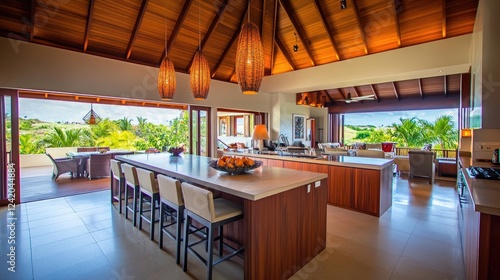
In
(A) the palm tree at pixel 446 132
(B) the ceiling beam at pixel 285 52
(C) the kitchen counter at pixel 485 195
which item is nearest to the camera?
(C) the kitchen counter at pixel 485 195

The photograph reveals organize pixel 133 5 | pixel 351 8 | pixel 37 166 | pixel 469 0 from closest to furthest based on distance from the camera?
pixel 469 0, pixel 133 5, pixel 351 8, pixel 37 166

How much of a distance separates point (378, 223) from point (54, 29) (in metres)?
6.91

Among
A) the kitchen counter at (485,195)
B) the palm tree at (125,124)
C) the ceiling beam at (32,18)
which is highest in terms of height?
the ceiling beam at (32,18)

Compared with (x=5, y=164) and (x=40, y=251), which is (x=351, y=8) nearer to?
(x=40, y=251)

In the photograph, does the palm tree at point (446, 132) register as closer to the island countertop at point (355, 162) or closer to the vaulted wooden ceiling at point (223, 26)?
the vaulted wooden ceiling at point (223, 26)

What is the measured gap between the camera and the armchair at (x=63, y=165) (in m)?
6.41

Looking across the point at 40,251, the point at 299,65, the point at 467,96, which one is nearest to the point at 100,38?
the point at 40,251

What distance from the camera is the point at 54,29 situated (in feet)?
15.1

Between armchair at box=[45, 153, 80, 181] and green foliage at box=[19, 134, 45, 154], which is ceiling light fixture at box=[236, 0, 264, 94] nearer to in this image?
armchair at box=[45, 153, 80, 181]

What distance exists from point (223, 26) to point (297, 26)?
201 cm

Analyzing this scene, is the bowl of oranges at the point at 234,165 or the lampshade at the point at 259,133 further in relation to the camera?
the lampshade at the point at 259,133

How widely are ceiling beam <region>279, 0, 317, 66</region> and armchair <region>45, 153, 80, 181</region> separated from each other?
726cm

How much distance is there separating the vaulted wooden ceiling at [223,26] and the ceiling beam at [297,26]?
0.02 meters

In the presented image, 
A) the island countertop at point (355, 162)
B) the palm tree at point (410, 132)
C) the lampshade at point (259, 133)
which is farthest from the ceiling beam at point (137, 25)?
the palm tree at point (410, 132)
